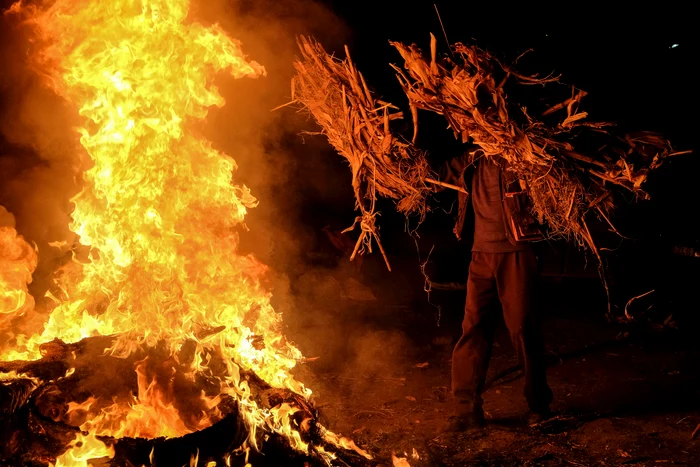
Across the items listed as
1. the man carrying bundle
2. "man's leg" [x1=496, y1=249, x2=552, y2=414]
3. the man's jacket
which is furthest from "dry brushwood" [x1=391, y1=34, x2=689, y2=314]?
"man's leg" [x1=496, y1=249, x2=552, y2=414]

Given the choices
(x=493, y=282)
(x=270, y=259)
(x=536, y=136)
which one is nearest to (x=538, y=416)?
(x=493, y=282)

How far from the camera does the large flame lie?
409 centimetres

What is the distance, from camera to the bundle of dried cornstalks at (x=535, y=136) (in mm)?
3402

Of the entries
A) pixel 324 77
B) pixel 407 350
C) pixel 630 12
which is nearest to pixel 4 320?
pixel 324 77

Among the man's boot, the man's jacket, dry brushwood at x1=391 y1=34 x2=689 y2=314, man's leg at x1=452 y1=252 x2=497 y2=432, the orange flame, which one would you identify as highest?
dry brushwood at x1=391 y1=34 x2=689 y2=314

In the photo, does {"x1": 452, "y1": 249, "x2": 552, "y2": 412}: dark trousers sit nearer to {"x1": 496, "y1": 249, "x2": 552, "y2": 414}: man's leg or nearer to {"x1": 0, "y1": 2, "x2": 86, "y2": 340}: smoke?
{"x1": 496, "y1": 249, "x2": 552, "y2": 414}: man's leg

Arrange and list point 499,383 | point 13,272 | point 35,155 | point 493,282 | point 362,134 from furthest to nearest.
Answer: point 35,155
point 499,383
point 13,272
point 493,282
point 362,134

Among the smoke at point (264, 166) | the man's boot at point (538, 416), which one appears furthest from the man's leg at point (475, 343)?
the smoke at point (264, 166)

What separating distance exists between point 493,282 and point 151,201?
9.88 ft

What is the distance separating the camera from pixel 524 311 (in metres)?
4.09

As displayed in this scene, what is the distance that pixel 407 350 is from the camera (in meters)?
6.15

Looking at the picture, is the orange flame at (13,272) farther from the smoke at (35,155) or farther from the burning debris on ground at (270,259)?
the smoke at (35,155)

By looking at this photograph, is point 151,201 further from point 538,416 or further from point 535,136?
point 538,416

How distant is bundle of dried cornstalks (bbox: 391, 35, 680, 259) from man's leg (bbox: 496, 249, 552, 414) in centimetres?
51
